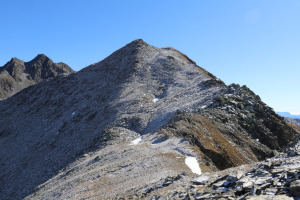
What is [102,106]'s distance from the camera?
47438 mm

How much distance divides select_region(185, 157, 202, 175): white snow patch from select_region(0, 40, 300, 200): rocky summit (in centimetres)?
10

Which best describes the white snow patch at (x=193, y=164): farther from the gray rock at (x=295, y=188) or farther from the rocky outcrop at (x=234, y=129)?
the gray rock at (x=295, y=188)

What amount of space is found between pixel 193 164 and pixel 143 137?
11044 millimetres

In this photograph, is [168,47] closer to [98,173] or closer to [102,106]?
[102,106]

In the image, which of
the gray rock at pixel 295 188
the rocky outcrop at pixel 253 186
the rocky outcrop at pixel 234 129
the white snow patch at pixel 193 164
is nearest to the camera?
the gray rock at pixel 295 188

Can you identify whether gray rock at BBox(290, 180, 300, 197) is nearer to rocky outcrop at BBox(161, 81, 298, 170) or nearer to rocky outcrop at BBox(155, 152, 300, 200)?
rocky outcrop at BBox(155, 152, 300, 200)

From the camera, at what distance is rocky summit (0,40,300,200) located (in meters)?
14.4

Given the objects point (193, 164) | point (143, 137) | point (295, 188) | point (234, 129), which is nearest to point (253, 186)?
point (295, 188)

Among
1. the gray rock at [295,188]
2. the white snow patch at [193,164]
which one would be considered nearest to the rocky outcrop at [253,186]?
the gray rock at [295,188]

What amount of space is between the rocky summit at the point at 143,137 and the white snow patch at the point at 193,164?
10 cm

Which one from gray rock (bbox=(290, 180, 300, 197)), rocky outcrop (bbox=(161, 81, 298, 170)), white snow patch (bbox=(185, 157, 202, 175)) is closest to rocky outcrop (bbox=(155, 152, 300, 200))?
gray rock (bbox=(290, 180, 300, 197))

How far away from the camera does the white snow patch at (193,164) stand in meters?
18.7

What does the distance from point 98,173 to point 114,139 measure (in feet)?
35.9

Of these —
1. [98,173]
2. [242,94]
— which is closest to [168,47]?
[242,94]
